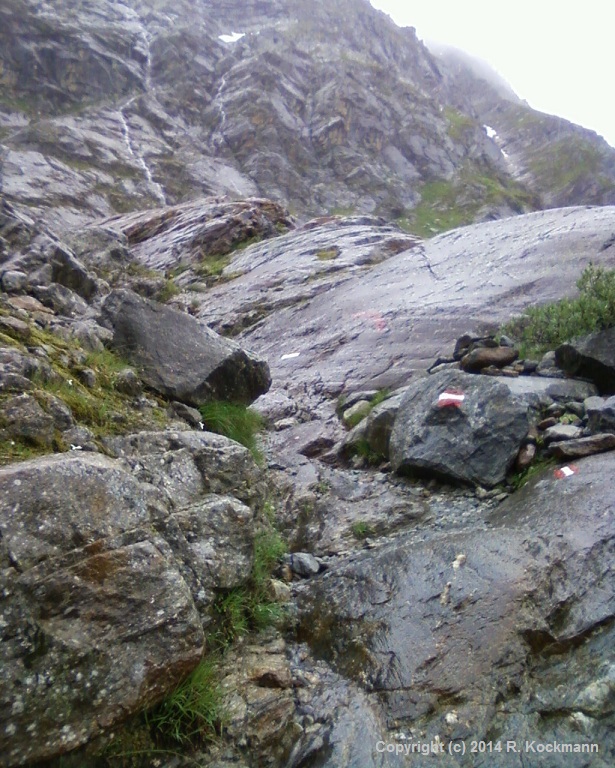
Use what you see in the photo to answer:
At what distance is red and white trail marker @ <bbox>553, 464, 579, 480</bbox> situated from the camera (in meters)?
6.91

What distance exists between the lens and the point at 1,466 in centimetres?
426

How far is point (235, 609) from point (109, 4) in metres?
102

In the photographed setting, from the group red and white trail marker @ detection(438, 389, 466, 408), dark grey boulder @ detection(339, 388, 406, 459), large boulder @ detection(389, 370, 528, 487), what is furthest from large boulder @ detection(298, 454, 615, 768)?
dark grey boulder @ detection(339, 388, 406, 459)

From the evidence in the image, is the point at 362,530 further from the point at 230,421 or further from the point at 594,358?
the point at 594,358

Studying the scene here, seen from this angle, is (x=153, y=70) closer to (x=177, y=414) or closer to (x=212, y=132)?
(x=212, y=132)

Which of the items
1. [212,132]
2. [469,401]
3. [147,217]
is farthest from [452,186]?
[469,401]

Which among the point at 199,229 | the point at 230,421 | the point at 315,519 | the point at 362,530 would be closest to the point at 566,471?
the point at 362,530

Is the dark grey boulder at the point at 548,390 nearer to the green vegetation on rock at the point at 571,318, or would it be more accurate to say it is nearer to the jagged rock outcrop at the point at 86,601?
the green vegetation on rock at the point at 571,318

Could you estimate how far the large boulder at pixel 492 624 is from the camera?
173 inches

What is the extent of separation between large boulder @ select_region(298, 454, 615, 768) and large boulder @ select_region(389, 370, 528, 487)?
36.0 inches

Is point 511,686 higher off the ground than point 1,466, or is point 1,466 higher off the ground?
point 1,466

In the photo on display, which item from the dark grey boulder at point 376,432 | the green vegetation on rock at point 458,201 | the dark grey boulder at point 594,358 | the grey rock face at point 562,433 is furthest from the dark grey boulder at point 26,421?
the green vegetation on rock at point 458,201

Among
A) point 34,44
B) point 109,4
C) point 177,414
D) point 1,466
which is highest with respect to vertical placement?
point 109,4

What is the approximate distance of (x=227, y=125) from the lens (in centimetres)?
7588
